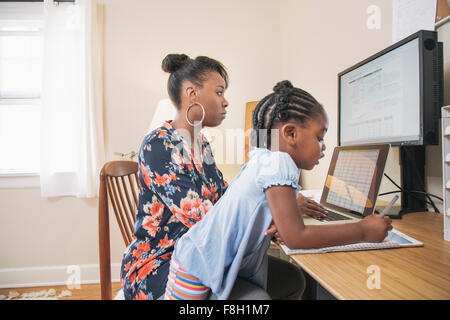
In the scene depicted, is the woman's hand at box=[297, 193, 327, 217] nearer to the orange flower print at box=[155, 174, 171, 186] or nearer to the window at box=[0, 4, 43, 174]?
the orange flower print at box=[155, 174, 171, 186]

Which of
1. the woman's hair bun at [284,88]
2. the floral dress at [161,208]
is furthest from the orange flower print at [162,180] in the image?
the woman's hair bun at [284,88]

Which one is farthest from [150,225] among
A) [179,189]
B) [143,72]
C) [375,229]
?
[143,72]

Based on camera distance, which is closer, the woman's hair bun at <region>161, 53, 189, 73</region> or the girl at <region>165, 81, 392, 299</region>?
the girl at <region>165, 81, 392, 299</region>

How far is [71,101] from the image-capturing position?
7.10 ft

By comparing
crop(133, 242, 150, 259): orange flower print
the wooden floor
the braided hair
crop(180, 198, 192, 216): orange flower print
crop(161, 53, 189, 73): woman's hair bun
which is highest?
→ crop(161, 53, 189, 73): woman's hair bun

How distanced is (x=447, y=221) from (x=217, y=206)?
1.82 feet

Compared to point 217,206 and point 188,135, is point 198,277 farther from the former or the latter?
point 188,135

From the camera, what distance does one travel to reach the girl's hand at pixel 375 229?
1.92 feet

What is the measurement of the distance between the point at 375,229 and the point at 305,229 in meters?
0.16

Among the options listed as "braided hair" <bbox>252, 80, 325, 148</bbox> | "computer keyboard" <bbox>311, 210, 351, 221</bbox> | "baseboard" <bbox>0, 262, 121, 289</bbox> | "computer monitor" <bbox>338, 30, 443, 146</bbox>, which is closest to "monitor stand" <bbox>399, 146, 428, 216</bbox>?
"computer monitor" <bbox>338, 30, 443, 146</bbox>

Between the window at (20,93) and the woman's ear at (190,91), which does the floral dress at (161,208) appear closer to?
the woman's ear at (190,91)

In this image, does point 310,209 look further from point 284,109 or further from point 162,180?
point 162,180

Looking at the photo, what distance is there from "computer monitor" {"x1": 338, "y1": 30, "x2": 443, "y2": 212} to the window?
2406mm

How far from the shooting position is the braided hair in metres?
0.67
